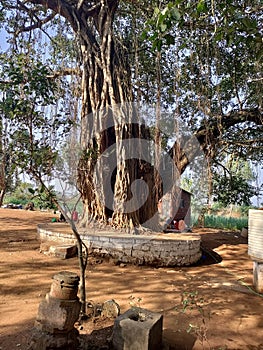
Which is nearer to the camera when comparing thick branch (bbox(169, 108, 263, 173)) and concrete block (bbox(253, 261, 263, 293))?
concrete block (bbox(253, 261, 263, 293))

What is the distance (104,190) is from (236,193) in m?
4.86

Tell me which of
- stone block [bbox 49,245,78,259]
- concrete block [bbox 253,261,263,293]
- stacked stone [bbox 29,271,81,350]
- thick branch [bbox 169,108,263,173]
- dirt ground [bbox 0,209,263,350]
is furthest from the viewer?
thick branch [bbox 169,108,263,173]

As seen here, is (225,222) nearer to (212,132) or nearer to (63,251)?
(212,132)

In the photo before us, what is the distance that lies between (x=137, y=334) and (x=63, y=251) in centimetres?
271

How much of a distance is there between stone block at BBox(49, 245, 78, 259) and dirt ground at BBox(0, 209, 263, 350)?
0.10 metres

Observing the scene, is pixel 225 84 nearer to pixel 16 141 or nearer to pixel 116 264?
pixel 116 264

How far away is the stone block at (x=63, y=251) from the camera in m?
4.32

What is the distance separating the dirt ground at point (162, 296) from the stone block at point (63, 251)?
0.33 ft

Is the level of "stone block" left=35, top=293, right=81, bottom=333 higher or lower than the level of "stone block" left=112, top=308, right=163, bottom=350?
higher

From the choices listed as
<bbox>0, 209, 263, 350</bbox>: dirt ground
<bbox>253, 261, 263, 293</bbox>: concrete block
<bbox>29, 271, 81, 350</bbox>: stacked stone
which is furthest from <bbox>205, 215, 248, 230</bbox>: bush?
<bbox>29, 271, 81, 350</bbox>: stacked stone

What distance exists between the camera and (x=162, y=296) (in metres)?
3.11

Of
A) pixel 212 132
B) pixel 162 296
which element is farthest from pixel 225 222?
pixel 162 296

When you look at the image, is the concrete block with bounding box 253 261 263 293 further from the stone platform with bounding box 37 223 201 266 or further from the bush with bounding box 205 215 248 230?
the bush with bounding box 205 215 248 230

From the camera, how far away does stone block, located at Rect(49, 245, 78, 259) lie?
4.32 m
